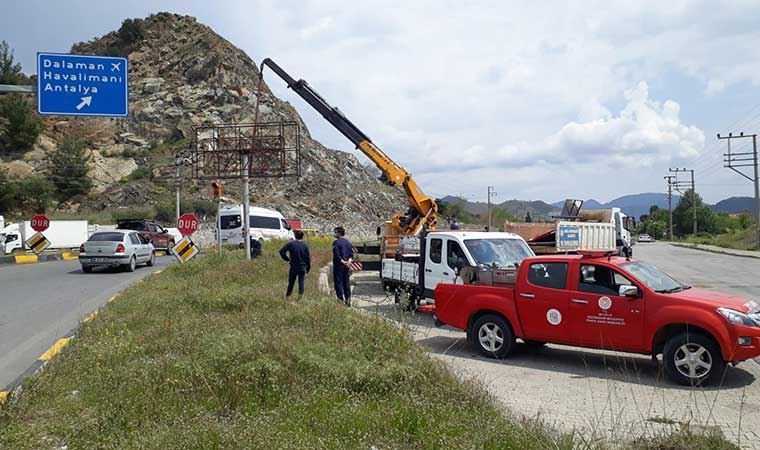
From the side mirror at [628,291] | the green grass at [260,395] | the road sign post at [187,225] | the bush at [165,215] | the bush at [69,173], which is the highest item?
the bush at [69,173]

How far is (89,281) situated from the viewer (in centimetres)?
1944

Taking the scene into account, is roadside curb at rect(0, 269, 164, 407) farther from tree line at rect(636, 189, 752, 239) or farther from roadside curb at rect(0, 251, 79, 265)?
tree line at rect(636, 189, 752, 239)

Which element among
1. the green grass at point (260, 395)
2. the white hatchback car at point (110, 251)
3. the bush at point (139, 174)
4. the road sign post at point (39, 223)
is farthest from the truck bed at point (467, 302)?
the bush at point (139, 174)

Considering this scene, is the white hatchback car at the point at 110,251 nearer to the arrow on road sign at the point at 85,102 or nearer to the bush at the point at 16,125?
the arrow on road sign at the point at 85,102

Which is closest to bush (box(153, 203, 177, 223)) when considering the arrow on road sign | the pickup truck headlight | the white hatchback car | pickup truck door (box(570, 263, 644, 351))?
the white hatchback car

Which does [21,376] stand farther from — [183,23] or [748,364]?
[183,23]

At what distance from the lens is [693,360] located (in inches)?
299

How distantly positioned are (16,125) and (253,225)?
52.4 meters

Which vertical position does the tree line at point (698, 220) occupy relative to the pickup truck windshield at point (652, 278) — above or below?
above

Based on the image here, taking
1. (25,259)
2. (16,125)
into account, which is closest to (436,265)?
(25,259)

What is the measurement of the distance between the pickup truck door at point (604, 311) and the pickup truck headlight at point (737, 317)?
92cm

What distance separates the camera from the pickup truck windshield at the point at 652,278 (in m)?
8.41

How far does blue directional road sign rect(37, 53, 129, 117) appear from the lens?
13938mm

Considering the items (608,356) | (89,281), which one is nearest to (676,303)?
(608,356)
